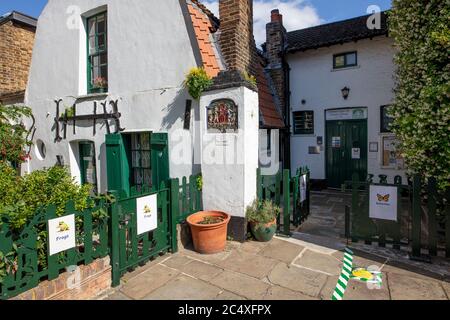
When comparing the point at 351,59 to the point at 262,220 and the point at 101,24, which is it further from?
the point at 101,24

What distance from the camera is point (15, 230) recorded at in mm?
2939

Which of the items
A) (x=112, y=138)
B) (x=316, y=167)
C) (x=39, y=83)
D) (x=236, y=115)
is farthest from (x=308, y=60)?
(x=39, y=83)

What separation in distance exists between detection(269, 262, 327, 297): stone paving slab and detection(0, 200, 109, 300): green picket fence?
2414 mm

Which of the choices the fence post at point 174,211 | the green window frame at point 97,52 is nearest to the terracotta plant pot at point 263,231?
the fence post at point 174,211

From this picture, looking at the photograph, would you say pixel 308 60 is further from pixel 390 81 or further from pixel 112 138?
pixel 112 138

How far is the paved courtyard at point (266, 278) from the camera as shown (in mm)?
3586

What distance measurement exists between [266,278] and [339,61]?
8811mm

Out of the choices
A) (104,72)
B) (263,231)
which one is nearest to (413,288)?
(263,231)

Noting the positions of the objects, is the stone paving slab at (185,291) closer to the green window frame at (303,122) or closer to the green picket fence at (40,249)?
the green picket fence at (40,249)

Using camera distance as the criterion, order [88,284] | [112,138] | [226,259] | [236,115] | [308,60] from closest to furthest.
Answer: [88,284] < [226,259] < [236,115] < [112,138] < [308,60]

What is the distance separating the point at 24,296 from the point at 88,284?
0.73m

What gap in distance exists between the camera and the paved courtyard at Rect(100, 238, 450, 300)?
141 inches

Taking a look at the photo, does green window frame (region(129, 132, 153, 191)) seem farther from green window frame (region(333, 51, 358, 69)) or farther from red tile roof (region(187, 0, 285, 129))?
green window frame (region(333, 51, 358, 69))

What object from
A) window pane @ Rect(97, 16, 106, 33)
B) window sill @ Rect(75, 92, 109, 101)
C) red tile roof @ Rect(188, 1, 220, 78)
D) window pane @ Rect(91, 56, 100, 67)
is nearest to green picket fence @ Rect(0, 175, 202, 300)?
red tile roof @ Rect(188, 1, 220, 78)
